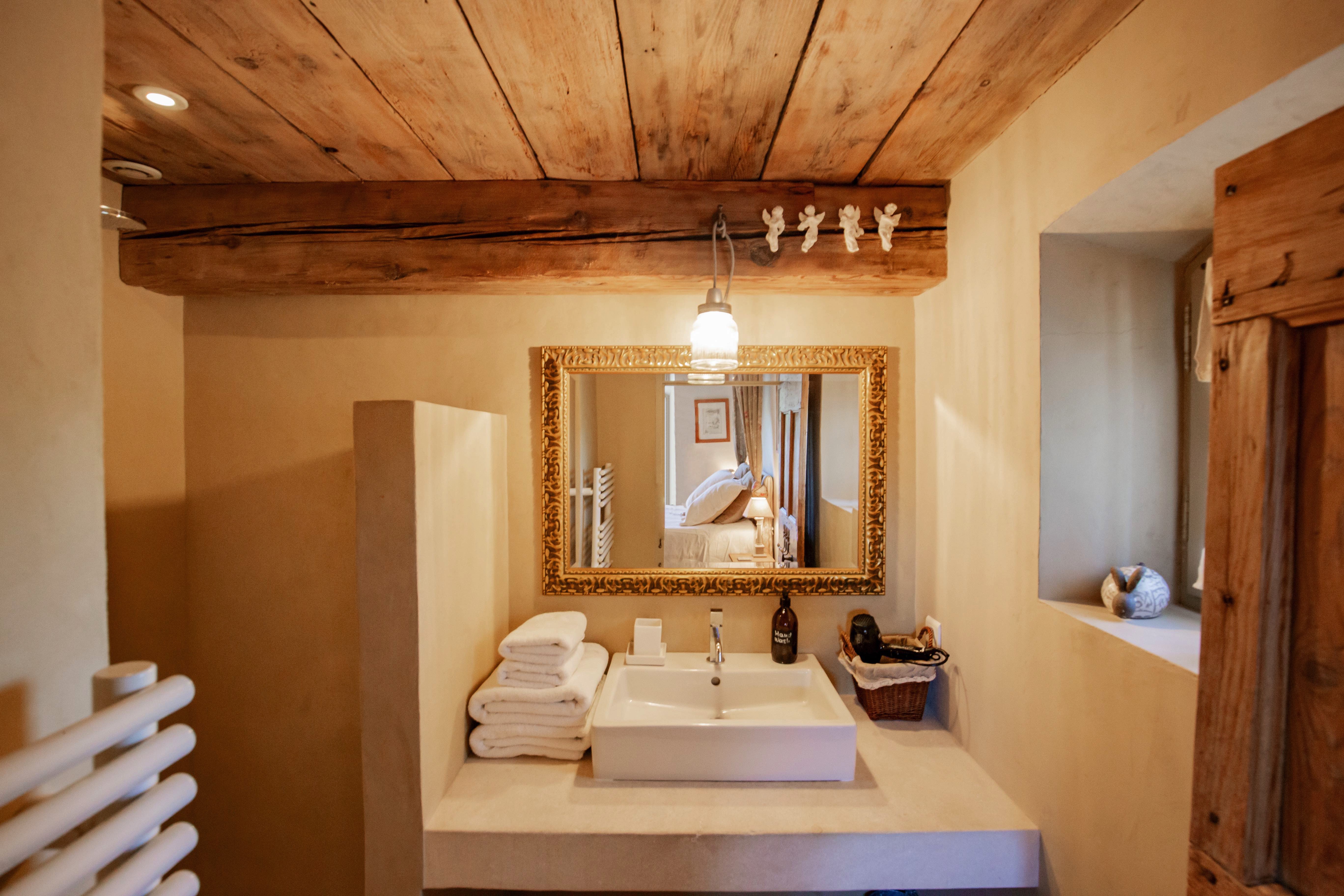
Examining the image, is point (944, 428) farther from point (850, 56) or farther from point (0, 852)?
point (0, 852)

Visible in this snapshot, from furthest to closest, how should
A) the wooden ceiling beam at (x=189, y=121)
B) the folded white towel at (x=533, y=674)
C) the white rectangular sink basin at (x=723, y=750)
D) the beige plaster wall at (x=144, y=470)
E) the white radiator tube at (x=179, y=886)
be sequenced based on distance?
the beige plaster wall at (x=144, y=470)
the folded white towel at (x=533, y=674)
the white rectangular sink basin at (x=723, y=750)
the wooden ceiling beam at (x=189, y=121)
the white radiator tube at (x=179, y=886)

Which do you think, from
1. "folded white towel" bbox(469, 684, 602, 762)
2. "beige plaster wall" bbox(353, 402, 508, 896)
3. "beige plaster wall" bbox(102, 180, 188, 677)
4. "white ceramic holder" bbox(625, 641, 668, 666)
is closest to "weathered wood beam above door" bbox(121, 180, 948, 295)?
"beige plaster wall" bbox(102, 180, 188, 677)

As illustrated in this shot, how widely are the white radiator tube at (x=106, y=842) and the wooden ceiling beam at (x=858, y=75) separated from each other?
121cm

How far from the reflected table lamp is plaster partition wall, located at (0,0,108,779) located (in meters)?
1.34

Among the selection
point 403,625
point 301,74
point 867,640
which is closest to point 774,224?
point 301,74

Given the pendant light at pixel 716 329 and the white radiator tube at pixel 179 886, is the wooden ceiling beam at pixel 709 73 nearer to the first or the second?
the pendant light at pixel 716 329

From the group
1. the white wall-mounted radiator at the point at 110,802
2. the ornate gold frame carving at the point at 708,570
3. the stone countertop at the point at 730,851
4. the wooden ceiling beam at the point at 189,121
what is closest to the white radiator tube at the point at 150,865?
the white wall-mounted radiator at the point at 110,802

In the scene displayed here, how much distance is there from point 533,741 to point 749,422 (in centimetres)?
99

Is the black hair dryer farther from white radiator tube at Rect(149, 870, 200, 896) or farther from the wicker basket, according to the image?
white radiator tube at Rect(149, 870, 200, 896)

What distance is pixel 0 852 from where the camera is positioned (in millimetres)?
385

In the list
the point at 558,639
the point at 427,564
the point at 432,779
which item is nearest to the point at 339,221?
the point at 427,564

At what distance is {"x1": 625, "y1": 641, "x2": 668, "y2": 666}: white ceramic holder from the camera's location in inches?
61.3

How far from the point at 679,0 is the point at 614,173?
600mm

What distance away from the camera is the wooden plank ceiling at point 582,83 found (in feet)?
2.82
